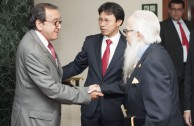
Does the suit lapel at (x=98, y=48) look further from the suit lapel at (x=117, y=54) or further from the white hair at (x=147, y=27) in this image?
the white hair at (x=147, y=27)

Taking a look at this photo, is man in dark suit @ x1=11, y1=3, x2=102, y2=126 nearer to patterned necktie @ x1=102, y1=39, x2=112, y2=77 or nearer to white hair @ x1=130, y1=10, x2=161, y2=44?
patterned necktie @ x1=102, y1=39, x2=112, y2=77

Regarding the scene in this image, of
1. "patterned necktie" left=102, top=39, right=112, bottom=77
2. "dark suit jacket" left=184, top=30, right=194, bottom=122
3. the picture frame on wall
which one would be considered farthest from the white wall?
"dark suit jacket" left=184, top=30, right=194, bottom=122

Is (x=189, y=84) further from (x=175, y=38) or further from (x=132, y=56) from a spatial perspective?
(x=175, y=38)

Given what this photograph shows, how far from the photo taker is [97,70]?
2812 millimetres

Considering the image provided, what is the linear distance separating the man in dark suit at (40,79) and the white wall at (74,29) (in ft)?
7.42

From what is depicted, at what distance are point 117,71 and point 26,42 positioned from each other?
858 millimetres

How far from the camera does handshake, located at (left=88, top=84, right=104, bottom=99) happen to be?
2.59 meters

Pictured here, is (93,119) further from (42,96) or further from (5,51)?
(5,51)

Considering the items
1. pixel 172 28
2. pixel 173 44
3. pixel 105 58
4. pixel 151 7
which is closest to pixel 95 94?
pixel 105 58

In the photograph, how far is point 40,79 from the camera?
7.35 feet

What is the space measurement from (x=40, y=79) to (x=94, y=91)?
53 centimetres

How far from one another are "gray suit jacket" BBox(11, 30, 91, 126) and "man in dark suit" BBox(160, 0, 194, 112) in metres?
2.24

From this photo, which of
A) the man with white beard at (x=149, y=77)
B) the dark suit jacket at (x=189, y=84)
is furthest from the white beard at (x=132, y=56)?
the dark suit jacket at (x=189, y=84)

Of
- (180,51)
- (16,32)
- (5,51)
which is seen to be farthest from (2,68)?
(180,51)
